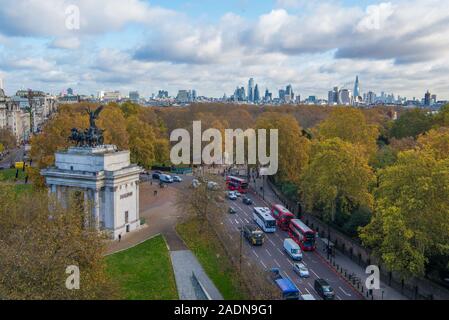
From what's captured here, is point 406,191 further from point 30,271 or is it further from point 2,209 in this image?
point 2,209

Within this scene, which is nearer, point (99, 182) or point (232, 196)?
point (99, 182)

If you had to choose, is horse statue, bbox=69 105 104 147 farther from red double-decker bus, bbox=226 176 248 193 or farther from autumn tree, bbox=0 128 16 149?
autumn tree, bbox=0 128 16 149

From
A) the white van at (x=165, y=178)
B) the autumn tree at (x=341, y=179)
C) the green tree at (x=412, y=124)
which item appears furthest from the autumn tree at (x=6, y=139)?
the green tree at (x=412, y=124)

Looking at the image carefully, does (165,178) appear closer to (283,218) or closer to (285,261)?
(283,218)

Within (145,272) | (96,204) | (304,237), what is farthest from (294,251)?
(96,204)

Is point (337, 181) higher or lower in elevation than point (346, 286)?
higher

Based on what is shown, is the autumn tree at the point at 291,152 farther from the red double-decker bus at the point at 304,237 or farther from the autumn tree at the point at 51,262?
the autumn tree at the point at 51,262

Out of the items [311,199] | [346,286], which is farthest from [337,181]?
[346,286]
